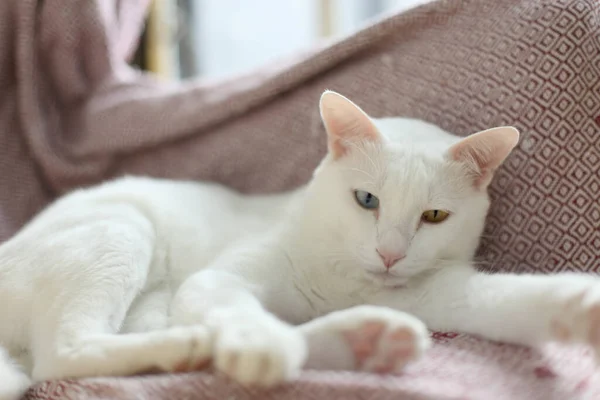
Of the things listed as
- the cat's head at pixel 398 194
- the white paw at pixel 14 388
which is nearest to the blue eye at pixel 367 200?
the cat's head at pixel 398 194

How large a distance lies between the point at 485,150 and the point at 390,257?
0.27 meters

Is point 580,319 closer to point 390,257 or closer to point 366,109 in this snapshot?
point 390,257

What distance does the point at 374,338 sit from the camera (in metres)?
0.91

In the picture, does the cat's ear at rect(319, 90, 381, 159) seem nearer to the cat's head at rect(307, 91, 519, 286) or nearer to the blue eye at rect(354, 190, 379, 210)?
the cat's head at rect(307, 91, 519, 286)

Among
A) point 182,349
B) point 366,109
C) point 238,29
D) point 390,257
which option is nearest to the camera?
point 182,349

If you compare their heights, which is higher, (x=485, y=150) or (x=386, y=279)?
(x=485, y=150)

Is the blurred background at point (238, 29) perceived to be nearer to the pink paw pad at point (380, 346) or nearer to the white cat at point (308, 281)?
the white cat at point (308, 281)

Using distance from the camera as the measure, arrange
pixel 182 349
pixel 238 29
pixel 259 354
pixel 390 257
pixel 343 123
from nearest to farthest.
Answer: pixel 259 354 → pixel 182 349 → pixel 390 257 → pixel 343 123 → pixel 238 29

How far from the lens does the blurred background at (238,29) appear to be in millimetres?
2719

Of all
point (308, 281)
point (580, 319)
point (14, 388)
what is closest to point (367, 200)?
point (308, 281)

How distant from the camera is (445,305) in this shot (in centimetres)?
111

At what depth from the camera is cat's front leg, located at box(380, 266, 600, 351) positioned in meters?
0.91

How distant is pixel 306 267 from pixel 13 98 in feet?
3.38

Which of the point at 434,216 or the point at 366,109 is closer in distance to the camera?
the point at 434,216
